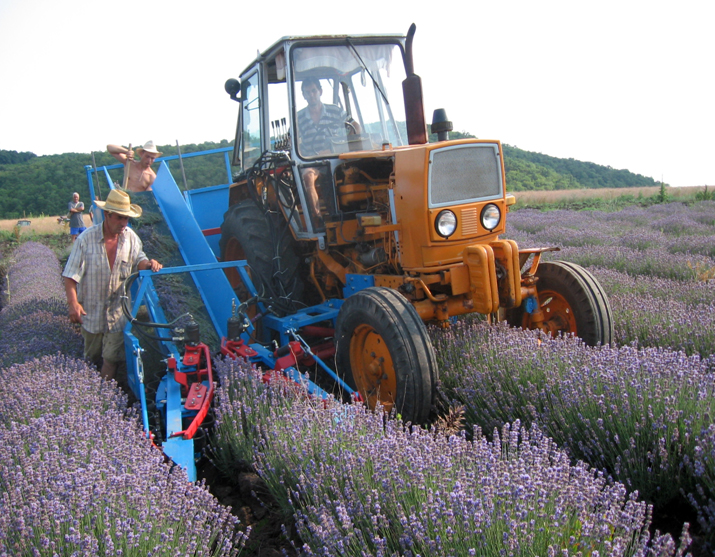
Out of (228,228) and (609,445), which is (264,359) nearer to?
(228,228)

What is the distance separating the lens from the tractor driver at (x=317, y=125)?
15.1 ft

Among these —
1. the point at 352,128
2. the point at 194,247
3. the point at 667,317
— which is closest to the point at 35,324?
the point at 194,247

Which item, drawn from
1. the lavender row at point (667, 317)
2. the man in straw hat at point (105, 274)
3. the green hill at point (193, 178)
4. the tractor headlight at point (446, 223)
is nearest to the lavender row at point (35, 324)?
the man in straw hat at point (105, 274)

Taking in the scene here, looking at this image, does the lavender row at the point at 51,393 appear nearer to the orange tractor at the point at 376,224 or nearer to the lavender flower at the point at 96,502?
the lavender flower at the point at 96,502

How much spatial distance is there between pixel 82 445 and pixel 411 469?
162 centimetres

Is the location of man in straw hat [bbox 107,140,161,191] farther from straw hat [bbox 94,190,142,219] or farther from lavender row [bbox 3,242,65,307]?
straw hat [bbox 94,190,142,219]

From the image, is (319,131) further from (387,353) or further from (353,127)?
(387,353)

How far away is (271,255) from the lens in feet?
16.3

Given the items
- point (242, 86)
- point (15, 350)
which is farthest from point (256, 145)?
point (15, 350)

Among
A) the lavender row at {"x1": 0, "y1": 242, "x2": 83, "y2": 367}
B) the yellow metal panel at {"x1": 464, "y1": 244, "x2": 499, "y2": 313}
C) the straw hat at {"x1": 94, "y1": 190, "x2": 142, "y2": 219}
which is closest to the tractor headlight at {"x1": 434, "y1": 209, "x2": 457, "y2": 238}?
the yellow metal panel at {"x1": 464, "y1": 244, "x2": 499, "y2": 313}

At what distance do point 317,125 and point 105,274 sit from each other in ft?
6.83

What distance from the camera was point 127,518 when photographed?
2129 millimetres

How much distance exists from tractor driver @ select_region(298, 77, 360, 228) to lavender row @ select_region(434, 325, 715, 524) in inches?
69.0

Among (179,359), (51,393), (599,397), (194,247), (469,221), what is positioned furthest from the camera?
(194,247)
